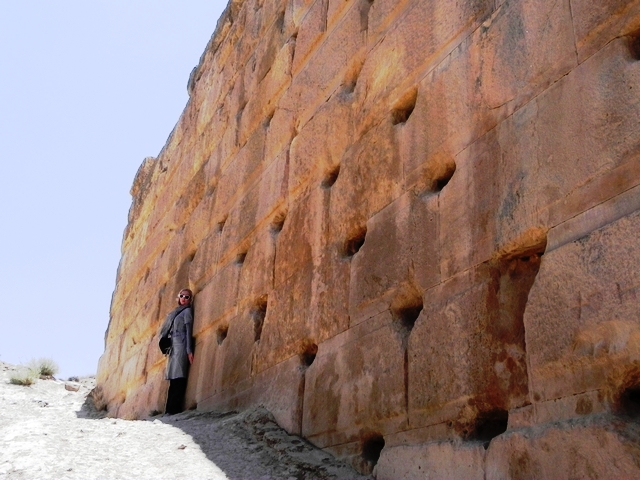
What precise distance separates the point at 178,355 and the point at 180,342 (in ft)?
0.44

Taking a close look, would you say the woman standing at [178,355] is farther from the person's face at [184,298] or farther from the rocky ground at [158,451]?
the rocky ground at [158,451]

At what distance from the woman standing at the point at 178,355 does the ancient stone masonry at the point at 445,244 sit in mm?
396

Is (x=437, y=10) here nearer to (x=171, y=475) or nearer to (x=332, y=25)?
(x=332, y=25)

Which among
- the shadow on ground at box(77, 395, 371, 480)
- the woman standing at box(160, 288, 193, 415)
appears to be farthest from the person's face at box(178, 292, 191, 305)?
the shadow on ground at box(77, 395, 371, 480)

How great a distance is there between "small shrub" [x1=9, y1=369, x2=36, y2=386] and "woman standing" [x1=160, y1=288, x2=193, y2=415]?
467 centimetres

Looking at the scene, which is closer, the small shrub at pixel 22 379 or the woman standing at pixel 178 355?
the woman standing at pixel 178 355

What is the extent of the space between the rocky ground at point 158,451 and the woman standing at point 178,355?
1.55m

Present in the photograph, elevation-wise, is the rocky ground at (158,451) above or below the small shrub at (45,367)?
below

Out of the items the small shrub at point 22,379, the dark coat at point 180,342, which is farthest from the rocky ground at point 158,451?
the small shrub at point 22,379

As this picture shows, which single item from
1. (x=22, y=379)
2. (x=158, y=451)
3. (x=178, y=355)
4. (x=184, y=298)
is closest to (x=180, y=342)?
(x=178, y=355)

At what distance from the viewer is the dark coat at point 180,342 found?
20.8ft

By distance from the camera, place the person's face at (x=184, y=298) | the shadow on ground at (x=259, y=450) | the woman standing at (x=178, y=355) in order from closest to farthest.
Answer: the shadow on ground at (x=259, y=450) → the woman standing at (x=178, y=355) → the person's face at (x=184, y=298)

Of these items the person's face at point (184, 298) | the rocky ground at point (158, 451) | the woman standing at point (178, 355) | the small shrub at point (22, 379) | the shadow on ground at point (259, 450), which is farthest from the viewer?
the small shrub at point (22, 379)

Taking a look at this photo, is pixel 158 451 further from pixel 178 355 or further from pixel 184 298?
pixel 184 298
